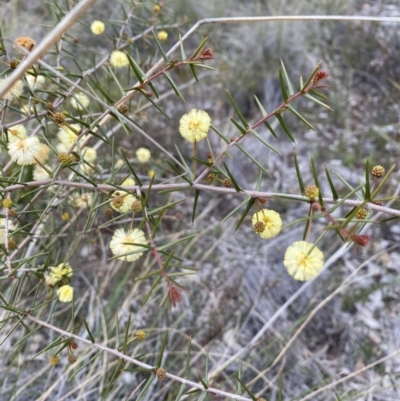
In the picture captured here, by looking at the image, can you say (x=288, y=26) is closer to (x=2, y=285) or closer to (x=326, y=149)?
(x=326, y=149)

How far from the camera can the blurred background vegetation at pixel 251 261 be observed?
54.6 inches

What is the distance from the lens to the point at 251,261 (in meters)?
1.73

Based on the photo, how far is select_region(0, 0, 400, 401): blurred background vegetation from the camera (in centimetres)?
139

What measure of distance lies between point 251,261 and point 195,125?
1.16 m

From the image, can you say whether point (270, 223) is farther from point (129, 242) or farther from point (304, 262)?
point (129, 242)

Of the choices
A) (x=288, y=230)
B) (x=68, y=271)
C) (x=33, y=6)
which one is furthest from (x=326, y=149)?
(x=33, y=6)

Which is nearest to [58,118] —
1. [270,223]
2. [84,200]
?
[84,200]

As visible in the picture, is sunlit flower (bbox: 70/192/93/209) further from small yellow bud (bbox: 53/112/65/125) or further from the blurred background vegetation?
small yellow bud (bbox: 53/112/65/125)

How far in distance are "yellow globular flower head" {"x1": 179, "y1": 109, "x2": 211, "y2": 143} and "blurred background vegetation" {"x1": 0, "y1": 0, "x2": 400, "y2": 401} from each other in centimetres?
46

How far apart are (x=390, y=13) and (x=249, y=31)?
100cm

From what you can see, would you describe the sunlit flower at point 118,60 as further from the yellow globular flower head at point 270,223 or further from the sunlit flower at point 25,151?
the yellow globular flower head at point 270,223

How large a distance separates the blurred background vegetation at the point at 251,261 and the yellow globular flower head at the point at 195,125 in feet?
1.49

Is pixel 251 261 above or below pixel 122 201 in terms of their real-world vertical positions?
below

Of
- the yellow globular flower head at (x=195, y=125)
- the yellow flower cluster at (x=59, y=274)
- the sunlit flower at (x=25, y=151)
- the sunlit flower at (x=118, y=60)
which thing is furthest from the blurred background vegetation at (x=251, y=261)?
the yellow globular flower head at (x=195, y=125)
